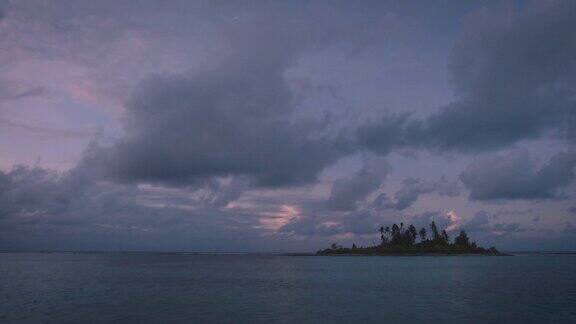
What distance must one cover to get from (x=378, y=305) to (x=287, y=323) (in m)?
17.3

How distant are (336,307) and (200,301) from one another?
19.3 meters

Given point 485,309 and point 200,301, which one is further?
point 200,301

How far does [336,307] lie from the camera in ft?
189

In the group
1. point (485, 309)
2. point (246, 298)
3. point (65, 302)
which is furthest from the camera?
point (246, 298)

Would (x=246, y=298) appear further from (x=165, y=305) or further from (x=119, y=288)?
(x=119, y=288)

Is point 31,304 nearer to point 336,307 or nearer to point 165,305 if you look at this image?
point 165,305

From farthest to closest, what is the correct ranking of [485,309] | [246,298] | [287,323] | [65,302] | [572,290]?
[572,290], [246,298], [65,302], [485,309], [287,323]

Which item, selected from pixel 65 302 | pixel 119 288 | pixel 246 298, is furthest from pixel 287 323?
pixel 119 288

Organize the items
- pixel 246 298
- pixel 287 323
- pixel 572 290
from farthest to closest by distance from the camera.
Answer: pixel 572 290 < pixel 246 298 < pixel 287 323

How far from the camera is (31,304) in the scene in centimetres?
5875

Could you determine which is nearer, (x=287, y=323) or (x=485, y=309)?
(x=287, y=323)

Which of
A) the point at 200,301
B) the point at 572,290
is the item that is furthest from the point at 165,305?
the point at 572,290

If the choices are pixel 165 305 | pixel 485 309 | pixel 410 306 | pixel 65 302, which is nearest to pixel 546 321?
pixel 485 309

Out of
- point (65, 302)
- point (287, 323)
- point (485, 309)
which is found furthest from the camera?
point (65, 302)
